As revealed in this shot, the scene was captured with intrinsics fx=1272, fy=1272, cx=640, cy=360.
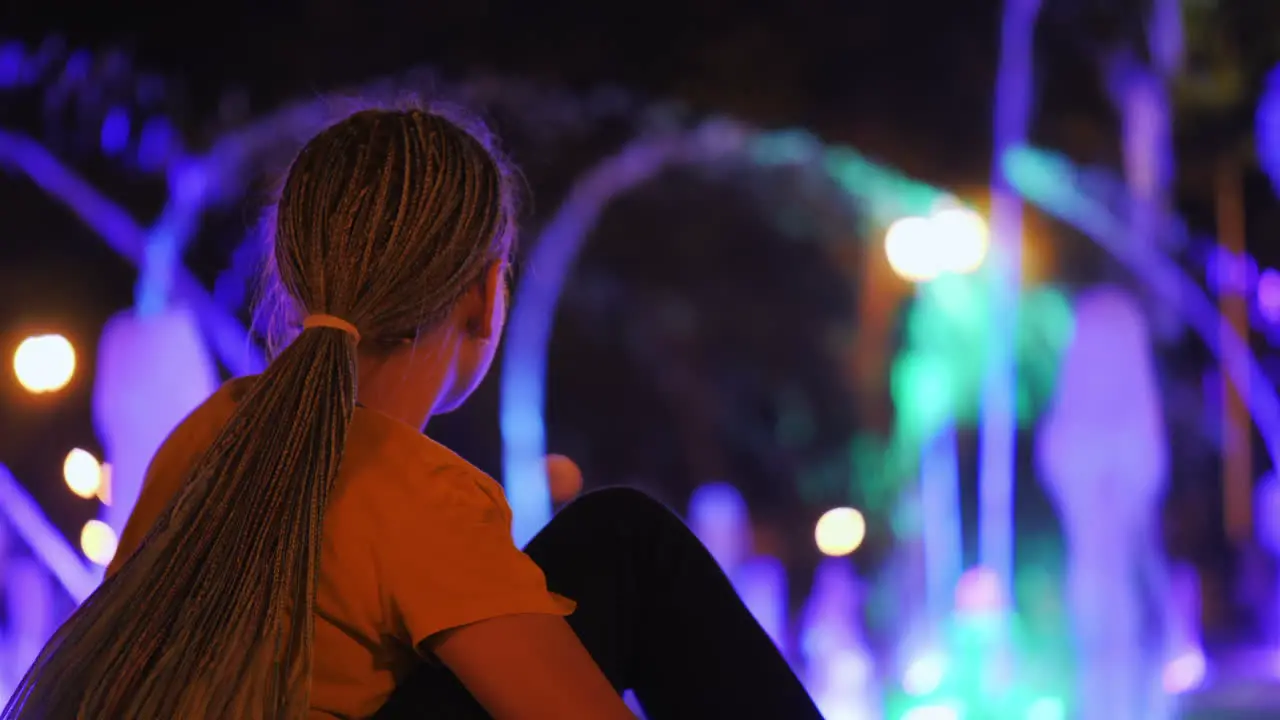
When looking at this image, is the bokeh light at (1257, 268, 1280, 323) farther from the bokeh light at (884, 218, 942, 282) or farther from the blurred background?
the bokeh light at (884, 218, 942, 282)

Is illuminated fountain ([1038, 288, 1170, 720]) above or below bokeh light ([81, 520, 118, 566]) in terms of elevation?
below

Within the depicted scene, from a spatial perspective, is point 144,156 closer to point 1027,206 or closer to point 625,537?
point 1027,206

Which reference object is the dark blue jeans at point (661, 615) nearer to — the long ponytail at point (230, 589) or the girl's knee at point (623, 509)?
the girl's knee at point (623, 509)

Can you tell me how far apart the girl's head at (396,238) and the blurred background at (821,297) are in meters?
3.25

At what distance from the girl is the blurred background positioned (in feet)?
10.7

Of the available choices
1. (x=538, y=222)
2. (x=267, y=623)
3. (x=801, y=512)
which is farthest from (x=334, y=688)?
(x=801, y=512)

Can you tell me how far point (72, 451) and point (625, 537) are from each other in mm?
4655

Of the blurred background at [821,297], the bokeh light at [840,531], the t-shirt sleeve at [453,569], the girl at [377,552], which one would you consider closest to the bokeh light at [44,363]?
the blurred background at [821,297]

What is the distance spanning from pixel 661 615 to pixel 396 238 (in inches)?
17.9

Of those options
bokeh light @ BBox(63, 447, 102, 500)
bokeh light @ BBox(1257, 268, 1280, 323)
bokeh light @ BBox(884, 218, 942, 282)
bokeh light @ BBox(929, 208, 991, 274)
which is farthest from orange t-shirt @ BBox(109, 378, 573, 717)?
bokeh light @ BBox(1257, 268, 1280, 323)

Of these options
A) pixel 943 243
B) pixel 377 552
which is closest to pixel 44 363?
pixel 943 243

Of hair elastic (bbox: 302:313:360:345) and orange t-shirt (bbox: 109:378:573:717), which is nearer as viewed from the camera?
orange t-shirt (bbox: 109:378:573:717)

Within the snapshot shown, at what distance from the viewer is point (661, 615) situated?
49.4 inches

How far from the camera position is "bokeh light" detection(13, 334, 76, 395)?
17.8 ft
